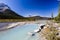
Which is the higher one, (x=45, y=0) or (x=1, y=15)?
(x=45, y=0)

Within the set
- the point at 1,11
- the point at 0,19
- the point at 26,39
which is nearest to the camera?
the point at 26,39

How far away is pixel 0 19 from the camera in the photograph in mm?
8812

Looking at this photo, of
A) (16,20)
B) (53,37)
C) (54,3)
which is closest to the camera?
(53,37)

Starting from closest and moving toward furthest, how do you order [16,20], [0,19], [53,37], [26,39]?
[53,37] < [26,39] < [0,19] < [16,20]

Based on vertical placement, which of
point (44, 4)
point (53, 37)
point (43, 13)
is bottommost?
point (53, 37)

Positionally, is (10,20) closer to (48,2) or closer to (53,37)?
(48,2)

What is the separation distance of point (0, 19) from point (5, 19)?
0.36m

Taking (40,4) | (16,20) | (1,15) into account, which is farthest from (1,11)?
(40,4)

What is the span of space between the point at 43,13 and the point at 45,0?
27.0 inches

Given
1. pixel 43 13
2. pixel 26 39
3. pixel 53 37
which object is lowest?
pixel 26 39

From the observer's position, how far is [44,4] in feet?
23.9

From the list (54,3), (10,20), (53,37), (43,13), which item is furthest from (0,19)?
(53,37)

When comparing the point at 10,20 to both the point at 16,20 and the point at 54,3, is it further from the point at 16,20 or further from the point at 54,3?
the point at 54,3

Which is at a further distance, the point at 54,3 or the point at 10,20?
the point at 10,20
